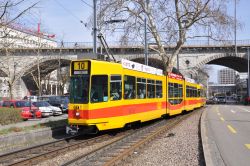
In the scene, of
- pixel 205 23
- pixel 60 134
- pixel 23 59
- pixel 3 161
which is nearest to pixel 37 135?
pixel 60 134

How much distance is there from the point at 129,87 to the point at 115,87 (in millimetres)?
1324

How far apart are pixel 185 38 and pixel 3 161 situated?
108 ft

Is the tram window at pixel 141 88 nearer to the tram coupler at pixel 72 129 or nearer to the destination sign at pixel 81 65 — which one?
the destination sign at pixel 81 65

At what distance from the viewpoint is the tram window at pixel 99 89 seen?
15.2 metres

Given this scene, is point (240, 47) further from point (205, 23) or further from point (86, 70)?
point (86, 70)

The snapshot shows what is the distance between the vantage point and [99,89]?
15.3 m

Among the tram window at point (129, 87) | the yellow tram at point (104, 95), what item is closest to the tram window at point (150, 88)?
the yellow tram at point (104, 95)

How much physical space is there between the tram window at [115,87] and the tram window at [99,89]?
13.1 inches

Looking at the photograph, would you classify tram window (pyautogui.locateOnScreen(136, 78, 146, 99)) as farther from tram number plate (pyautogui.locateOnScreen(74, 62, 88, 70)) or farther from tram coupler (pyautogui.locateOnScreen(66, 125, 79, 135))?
tram coupler (pyautogui.locateOnScreen(66, 125, 79, 135))

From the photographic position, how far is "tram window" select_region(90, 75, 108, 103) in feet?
49.9

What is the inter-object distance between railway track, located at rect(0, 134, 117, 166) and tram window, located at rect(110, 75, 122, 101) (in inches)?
66.1

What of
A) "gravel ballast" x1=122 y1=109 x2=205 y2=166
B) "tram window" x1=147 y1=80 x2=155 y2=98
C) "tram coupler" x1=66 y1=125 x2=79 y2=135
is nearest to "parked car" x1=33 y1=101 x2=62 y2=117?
"tram window" x1=147 y1=80 x2=155 y2=98

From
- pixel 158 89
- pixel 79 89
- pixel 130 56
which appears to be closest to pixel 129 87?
pixel 79 89

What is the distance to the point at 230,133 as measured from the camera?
17.4m
